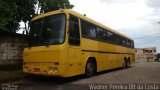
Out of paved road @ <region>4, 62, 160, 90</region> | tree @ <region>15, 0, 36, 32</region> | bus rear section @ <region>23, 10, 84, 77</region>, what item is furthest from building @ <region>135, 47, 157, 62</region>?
bus rear section @ <region>23, 10, 84, 77</region>

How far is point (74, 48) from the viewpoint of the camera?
1055cm

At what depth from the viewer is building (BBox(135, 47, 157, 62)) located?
300ft

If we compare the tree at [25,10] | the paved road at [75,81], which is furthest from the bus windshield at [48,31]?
the tree at [25,10]

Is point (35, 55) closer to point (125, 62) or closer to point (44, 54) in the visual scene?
point (44, 54)

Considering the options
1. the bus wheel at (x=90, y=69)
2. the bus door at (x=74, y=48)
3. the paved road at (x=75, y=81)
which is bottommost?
the paved road at (x=75, y=81)

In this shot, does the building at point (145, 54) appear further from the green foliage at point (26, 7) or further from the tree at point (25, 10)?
the tree at point (25, 10)

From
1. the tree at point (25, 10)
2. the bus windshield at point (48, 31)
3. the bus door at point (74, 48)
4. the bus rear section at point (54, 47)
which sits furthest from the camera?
the tree at point (25, 10)

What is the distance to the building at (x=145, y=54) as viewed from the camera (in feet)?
300

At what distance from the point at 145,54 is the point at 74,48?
9160 centimetres

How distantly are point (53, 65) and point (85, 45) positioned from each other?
2.56m

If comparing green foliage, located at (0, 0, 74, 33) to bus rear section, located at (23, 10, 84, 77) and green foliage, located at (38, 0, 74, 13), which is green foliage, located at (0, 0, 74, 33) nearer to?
green foliage, located at (38, 0, 74, 13)

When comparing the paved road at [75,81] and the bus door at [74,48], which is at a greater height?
the bus door at [74,48]

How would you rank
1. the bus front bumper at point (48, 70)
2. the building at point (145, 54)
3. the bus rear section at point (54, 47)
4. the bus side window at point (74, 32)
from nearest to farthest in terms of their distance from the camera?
the bus front bumper at point (48, 70) → the bus rear section at point (54, 47) → the bus side window at point (74, 32) → the building at point (145, 54)

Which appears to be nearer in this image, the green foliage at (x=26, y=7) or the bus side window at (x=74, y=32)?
the bus side window at (x=74, y=32)
